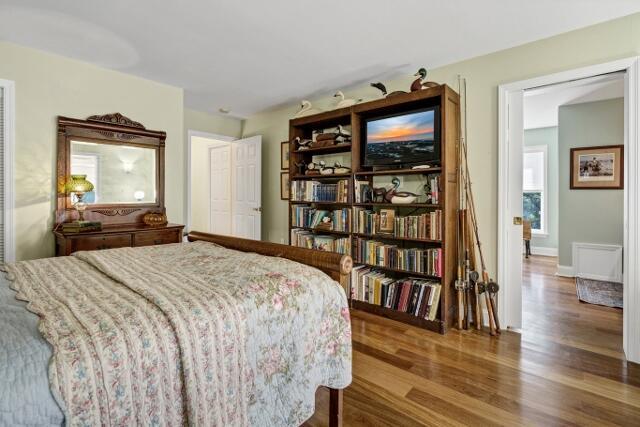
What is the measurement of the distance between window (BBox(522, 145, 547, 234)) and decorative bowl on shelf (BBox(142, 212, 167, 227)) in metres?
6.43

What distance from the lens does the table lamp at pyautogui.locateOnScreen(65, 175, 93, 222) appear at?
9.80 ft

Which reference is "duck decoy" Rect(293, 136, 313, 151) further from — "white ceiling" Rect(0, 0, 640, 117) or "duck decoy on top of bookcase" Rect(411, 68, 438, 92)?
"duck decoy on top of bookcase" Rect(411, 68, 438, 92)

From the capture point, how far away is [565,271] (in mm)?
4531

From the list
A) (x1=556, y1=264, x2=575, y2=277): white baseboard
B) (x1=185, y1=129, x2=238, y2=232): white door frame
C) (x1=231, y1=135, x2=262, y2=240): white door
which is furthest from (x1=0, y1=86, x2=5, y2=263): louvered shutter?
(x1=556, y1=264, x2=575, y2=277): white baseboard

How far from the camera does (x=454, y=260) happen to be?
2.88 metres

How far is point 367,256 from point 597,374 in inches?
73.7

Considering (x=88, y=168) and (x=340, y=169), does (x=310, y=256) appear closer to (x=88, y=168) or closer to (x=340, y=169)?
(x=340, y=169)

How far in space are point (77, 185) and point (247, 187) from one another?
221cm

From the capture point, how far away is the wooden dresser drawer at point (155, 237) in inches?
123

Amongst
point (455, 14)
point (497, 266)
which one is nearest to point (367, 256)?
point (497, 266)

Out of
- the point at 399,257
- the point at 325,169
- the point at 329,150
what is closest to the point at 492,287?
the point at 399,257

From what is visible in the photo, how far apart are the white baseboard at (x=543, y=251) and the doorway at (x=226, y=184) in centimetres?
534

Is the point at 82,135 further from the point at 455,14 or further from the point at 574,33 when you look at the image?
the point at 574,33

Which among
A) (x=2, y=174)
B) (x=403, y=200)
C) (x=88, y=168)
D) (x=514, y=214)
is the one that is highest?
(x=88, y=168)
